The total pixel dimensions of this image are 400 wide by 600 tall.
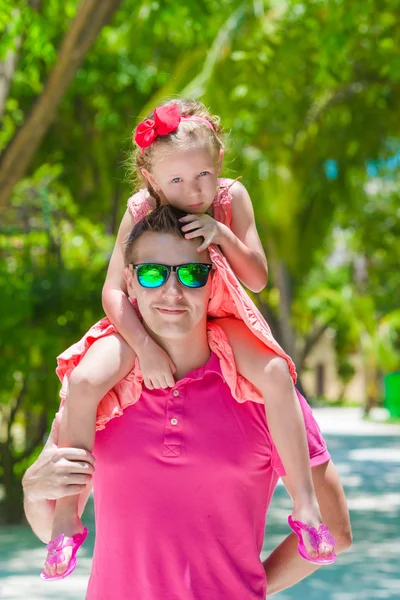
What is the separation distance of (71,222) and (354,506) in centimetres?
496

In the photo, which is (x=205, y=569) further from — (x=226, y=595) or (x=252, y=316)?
(x=252, y=316)

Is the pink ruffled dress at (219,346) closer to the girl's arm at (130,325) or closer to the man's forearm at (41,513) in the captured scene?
the girl's arm at (130,325)

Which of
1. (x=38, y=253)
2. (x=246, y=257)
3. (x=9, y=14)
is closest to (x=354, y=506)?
(x=38, y=253)

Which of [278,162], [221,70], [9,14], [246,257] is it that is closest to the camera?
[246,257]

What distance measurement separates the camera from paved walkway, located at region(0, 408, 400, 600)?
316 inches

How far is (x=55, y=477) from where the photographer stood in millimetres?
2492

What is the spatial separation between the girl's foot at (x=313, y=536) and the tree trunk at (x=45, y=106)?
652cm

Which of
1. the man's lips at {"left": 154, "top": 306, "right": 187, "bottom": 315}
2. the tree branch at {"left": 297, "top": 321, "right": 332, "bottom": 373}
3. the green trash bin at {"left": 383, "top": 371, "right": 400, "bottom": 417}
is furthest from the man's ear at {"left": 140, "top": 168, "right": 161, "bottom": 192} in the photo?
the tree branch at {"left": 297, "top": 321, "right": 332, "bottom": 373}

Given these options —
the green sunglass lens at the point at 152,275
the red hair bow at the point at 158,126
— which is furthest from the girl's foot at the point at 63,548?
the red hair bow at the point at 158,126

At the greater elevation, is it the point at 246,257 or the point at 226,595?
the point at 246,257

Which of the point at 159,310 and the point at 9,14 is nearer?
the point at 159,310

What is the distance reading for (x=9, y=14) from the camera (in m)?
7.69

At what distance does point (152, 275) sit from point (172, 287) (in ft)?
0.19

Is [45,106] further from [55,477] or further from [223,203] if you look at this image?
[55,477]
